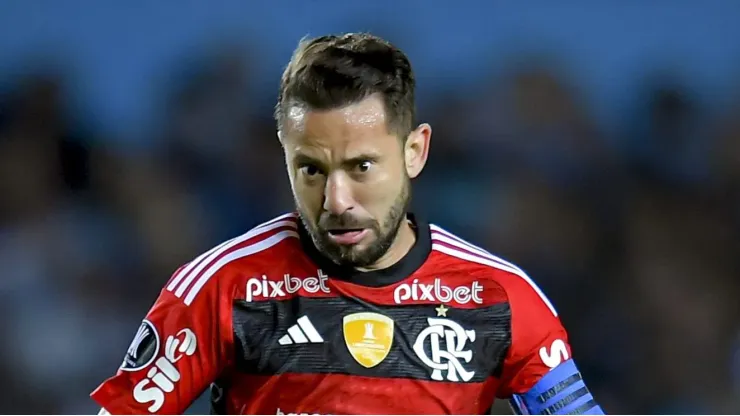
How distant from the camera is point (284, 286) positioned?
4.79ft

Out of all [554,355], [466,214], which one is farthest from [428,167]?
[554,355]

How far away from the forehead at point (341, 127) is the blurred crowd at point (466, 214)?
82 centimetres

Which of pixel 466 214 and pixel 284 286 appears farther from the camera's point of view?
pixel 466 214

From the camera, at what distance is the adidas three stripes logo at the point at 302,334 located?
143cm

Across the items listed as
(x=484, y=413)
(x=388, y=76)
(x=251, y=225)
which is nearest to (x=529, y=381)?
(x=484, y=413)

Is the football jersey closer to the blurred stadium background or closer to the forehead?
the forehead

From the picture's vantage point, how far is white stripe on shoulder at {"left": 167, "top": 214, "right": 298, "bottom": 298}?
1.43 m

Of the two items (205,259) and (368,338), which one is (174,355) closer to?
(205,259)

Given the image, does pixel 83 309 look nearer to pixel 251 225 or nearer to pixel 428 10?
pixel 251 225

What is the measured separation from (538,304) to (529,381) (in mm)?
109

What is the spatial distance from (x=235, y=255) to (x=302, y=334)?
0.15m

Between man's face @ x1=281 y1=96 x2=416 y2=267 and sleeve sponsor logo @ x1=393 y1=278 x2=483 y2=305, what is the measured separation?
8 centimetres

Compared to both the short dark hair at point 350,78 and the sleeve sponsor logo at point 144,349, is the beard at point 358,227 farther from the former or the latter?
the sleeve sponsor logo at point 144,349

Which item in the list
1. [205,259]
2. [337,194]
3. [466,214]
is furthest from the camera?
[466,214]
